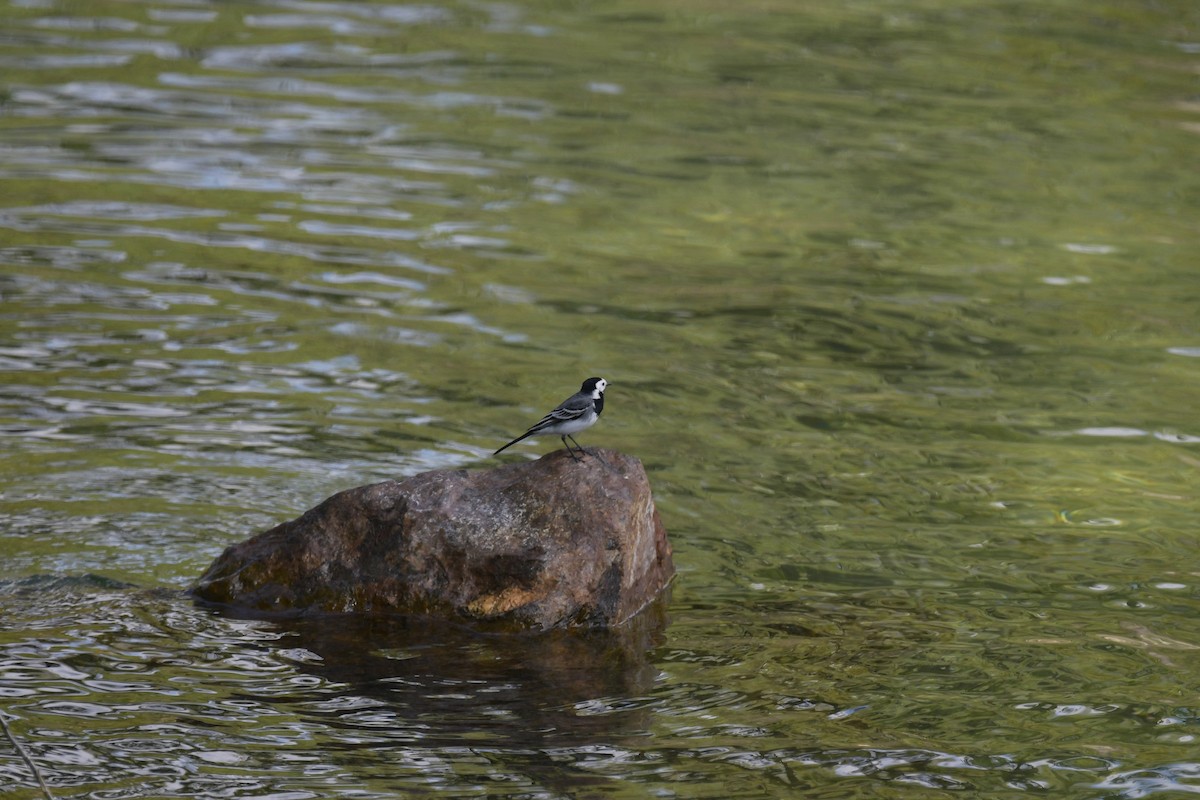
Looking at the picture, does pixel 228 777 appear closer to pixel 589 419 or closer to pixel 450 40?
pixel 589 419

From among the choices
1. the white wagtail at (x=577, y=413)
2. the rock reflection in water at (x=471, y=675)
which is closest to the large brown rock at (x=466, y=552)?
the rock reflection in water at (x=471, y=675)

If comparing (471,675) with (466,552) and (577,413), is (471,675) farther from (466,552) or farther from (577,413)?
(577,413)

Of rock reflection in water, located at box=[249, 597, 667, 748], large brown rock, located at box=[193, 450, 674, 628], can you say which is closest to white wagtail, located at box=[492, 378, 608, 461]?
large brown rock, located at box=[193, 450, 674, 628]

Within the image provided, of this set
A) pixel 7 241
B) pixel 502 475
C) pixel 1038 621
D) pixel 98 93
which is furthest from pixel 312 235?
pixel 1038 621

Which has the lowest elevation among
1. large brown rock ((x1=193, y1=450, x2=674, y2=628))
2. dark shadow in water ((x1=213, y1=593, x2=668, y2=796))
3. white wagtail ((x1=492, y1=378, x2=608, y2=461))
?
dark shadow in water ((x1=213, y1=593, x2=668, y2=796))

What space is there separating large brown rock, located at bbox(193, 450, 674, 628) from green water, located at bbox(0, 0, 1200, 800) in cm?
19

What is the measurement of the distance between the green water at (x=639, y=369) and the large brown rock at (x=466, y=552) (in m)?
0.19

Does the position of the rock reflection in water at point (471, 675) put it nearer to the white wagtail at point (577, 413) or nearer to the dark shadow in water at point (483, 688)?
the dark shadow in water at point (483, 688)

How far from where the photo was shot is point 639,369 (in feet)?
37.2

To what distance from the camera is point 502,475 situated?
7.86 meters

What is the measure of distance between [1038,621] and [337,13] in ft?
49.4

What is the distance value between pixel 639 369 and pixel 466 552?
395 centimetres

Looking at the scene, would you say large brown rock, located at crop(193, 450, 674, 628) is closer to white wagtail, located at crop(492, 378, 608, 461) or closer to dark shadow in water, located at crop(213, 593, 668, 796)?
dark shadow in water, located at crop(213, 593, 668, 796)

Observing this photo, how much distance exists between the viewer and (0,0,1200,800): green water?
22.0 feet
